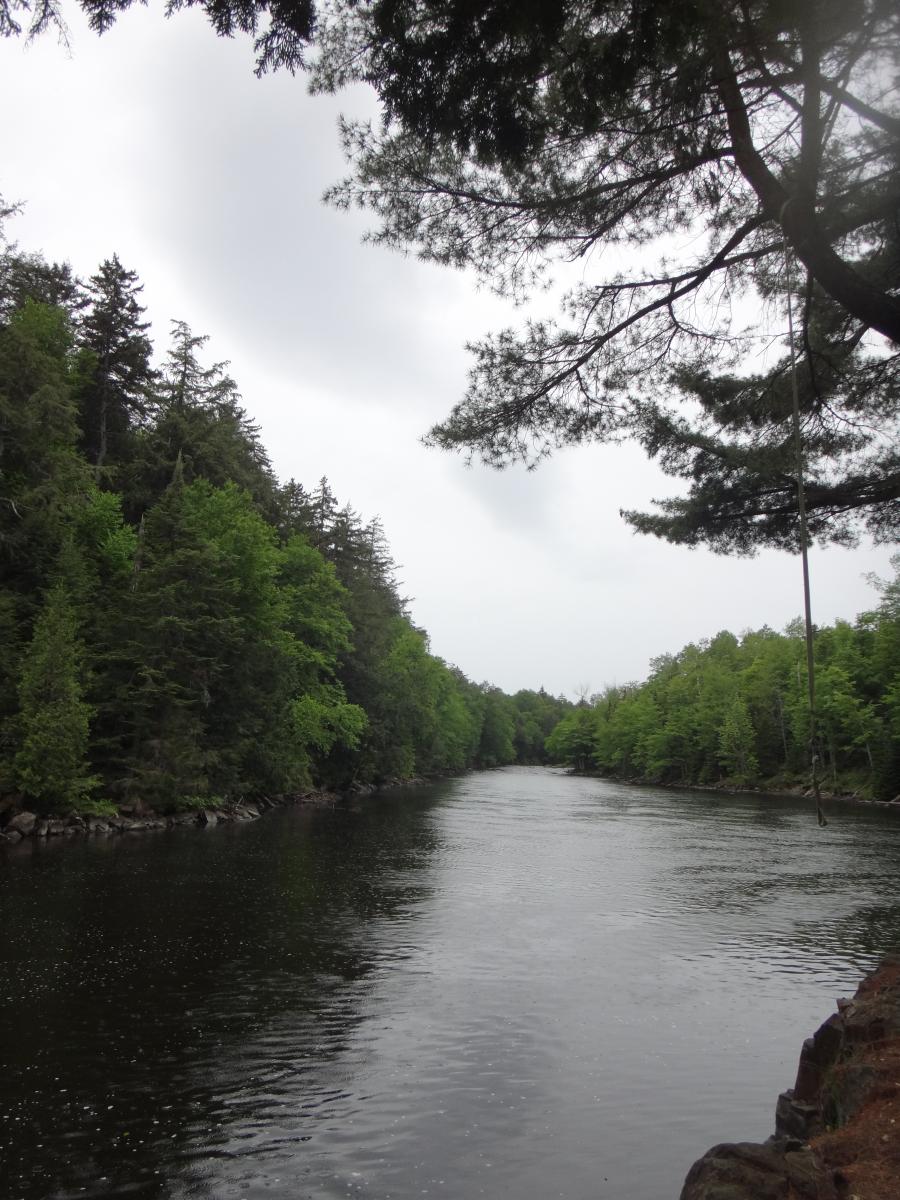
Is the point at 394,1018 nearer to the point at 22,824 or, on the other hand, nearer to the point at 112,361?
the point at 22,824

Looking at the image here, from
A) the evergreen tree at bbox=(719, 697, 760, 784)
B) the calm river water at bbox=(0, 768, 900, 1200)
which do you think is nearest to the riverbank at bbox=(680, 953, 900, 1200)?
the calm river water at bbox=(0, 768, 900, 1200)

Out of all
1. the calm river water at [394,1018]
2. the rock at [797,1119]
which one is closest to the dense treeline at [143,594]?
the calm river water at [394,1018]

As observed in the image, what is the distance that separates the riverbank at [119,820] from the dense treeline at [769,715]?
26.4 meters

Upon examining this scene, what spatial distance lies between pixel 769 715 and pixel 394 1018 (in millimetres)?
68541

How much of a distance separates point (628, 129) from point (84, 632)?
27870mm

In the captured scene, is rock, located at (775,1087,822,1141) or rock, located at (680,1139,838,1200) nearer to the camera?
rock, located at (680,1139,838,1200)

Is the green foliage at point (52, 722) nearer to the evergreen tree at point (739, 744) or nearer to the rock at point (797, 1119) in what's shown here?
the rock at point (797, 1119)

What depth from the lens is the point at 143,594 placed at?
29.6 metres

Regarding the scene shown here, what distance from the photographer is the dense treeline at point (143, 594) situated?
2505 cm

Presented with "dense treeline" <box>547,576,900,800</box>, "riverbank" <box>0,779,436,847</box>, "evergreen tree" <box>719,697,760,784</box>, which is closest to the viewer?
"riverbank" <box>0,779,436,847</box>

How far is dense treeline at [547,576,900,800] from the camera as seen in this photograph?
172ft

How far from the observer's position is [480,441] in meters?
8.02

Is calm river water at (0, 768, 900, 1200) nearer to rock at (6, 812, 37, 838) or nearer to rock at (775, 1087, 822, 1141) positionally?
rock at (775, 1087, 822, 1141)

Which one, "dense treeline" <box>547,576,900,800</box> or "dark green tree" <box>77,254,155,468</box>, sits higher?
"dark green tree" <box>77,254,155,468</box>
